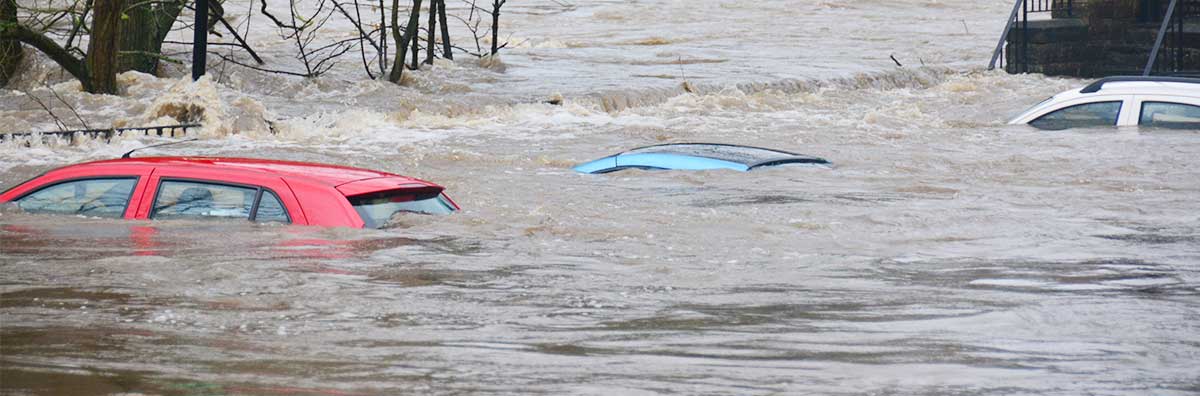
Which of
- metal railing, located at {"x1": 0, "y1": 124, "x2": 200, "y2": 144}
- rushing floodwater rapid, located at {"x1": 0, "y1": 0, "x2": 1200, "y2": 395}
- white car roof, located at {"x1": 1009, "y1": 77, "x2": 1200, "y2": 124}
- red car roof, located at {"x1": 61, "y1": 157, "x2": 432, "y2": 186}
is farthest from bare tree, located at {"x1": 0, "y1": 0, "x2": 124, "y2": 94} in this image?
red car roof, located at {"x1": 61, "y1": 157, "x2": 432, "y2": 186}

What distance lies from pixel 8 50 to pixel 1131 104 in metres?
13.6

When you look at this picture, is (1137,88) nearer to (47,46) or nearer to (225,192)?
(225,192)

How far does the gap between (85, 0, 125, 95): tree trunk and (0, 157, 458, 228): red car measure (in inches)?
434

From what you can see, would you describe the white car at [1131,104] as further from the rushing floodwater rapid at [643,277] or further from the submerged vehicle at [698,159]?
the submerged vehicle at [698,159]

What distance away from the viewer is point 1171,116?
13633mm

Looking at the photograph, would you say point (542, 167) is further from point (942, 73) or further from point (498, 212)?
point (942, 73)

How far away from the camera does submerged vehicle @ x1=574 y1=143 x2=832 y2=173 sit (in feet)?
35.9

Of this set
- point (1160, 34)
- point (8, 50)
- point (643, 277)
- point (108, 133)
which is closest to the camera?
point (643, 277)

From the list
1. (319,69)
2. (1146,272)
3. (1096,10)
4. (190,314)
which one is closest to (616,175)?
(1146,272)

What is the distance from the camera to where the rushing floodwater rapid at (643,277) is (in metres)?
5.29

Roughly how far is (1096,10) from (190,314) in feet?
71.9

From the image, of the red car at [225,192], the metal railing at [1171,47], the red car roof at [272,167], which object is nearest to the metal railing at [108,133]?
the red car at [225,192]

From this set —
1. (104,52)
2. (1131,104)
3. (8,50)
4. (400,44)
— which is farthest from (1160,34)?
(8,50)

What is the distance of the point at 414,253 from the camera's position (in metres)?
8.08
